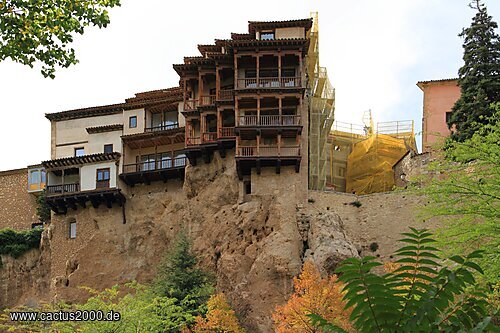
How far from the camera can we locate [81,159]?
5022 centimetres

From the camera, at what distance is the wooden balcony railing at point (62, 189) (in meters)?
50.1

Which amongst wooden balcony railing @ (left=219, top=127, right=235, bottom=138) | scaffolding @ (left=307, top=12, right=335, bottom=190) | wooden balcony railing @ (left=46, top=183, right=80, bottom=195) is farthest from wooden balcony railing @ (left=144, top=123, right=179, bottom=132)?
scaffolding @ (left=307, top=12, right=335, bottom=190)

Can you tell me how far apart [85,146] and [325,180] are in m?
16.3

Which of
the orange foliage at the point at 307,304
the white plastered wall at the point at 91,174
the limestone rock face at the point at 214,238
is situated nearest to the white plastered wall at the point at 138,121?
the white plastered wall at the point at 91,174

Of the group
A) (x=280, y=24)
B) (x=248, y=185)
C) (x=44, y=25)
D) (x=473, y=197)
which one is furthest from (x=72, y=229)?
(x=44, y=25)

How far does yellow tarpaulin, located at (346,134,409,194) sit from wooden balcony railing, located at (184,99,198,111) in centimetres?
1382

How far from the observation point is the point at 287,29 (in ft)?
154

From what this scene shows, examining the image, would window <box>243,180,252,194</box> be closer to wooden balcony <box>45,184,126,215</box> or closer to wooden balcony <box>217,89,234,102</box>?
wooden balcony <box>217,89,234,102</box>

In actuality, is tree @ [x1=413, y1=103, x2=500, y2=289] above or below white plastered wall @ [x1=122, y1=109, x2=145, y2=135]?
below

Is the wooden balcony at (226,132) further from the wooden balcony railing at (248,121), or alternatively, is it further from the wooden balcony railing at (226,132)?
the wooden balcony railing at (248,121)

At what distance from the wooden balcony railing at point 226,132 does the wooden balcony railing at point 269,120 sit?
4.56 ft

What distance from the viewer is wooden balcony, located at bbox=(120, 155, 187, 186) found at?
1887 inches

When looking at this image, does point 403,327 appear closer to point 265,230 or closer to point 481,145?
point 481,145

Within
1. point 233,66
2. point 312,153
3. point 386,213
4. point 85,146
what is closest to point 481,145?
point 386,213
